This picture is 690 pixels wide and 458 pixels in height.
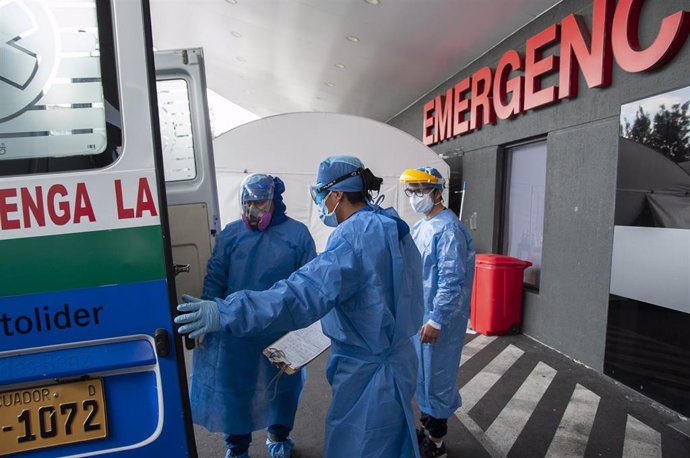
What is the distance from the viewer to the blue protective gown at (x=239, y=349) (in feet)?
8.34

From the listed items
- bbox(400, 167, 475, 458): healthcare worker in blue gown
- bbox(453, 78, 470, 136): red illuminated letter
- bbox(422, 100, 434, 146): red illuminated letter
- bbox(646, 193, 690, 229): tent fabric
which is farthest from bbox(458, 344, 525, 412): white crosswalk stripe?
bbox(422, 100, 434, 146): red illuminated letter

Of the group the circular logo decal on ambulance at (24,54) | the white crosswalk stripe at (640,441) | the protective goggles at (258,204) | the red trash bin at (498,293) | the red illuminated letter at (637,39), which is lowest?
the white crosswalk stripe at (640,441)

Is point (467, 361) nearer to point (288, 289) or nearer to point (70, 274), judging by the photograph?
point (288, 289)

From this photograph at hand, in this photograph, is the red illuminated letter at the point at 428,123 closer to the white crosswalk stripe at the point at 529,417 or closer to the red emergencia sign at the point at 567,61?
the red emergencia sign at the point at 567,61

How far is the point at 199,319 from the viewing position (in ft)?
4.67

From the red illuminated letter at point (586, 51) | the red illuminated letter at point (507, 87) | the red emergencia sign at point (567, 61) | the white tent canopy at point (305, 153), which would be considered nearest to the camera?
the red emergencia sign at point (567, 61)

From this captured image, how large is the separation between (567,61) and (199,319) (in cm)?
479

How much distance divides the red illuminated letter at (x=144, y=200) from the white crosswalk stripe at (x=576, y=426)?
3.10 m

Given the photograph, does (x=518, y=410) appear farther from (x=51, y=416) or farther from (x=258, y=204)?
(x=51, y=416)

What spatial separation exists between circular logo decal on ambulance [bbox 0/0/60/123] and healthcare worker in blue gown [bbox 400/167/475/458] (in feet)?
7.73

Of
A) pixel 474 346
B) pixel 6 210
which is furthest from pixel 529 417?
pixel 6 210

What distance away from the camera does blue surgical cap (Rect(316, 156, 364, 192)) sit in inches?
75.7

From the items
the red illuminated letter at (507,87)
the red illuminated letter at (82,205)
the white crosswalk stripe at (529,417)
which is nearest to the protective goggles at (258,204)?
the red illuminated letter at (82,205)

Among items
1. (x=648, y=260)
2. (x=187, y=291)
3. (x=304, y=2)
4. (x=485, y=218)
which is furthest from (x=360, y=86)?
(x=187, y=291)
